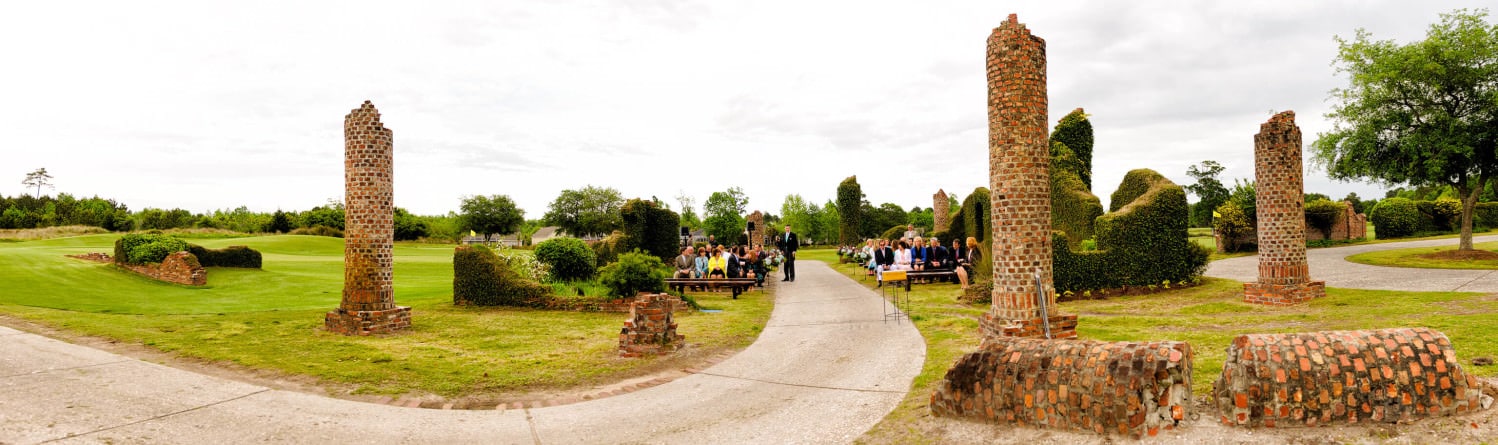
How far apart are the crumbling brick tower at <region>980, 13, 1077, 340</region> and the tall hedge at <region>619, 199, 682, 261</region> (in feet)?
52.1

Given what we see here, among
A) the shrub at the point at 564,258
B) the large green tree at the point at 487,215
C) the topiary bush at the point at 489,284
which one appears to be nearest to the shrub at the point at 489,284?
the topiary bush at the point at 489,284

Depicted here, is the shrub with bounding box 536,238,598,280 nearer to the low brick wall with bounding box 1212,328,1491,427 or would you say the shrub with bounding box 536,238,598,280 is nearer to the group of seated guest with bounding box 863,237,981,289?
the group of seated guest with bounding box 863,237,981,289

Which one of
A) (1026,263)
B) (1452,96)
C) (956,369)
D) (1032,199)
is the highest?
(1452,96)

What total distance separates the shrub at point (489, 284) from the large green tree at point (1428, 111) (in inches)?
909

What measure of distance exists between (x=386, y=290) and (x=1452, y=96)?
1057 inches

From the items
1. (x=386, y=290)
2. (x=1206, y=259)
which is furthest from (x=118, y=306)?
(x=1206, y=259)

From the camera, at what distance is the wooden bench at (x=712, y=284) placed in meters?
16.6

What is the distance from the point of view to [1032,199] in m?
8.50

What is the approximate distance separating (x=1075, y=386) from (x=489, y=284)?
12.9 m

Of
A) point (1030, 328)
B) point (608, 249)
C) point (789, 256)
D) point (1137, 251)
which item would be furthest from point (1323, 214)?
point (608, 249)

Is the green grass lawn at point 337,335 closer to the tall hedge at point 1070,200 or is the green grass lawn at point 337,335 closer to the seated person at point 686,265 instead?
the seated person at point 686,265

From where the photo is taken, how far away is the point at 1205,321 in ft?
33.5

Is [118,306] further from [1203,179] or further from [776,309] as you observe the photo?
[1203,179]

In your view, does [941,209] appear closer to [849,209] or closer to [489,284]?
[849,209]
